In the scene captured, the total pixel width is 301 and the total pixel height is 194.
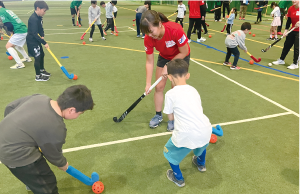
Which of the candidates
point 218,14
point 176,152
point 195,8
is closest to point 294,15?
point 195,8

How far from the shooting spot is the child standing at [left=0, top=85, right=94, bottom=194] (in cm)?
172

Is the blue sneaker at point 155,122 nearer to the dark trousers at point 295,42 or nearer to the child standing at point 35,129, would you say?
the child standing at point 35,129

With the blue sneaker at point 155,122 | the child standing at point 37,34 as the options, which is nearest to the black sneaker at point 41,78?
the child standing at point 37,34

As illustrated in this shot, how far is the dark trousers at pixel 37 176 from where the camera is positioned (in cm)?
191

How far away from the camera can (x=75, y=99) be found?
1804mm

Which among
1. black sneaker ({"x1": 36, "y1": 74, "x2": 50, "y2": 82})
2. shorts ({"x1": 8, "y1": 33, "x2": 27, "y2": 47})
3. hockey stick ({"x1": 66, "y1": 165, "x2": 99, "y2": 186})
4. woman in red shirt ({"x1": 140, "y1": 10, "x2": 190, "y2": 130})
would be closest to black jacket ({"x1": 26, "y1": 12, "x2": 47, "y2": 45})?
black sneaker ({"x1": 36, "y1": 74, "x2": 50, "y2": 82})

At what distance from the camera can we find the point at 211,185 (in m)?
2.56

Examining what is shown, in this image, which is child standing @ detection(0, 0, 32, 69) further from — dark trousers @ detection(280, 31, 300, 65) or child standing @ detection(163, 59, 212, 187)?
dark trousers @ detection(280, 31, 300, 65)

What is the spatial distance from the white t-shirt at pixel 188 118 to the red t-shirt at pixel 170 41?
1.01 meters

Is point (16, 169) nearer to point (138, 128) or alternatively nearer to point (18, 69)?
point (138, 128)

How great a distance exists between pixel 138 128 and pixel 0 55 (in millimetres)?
6873

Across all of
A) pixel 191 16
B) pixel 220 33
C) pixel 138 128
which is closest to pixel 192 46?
pixel 191 16

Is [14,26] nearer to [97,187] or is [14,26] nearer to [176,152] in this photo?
[97,187]

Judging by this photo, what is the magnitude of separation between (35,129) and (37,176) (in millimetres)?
568
